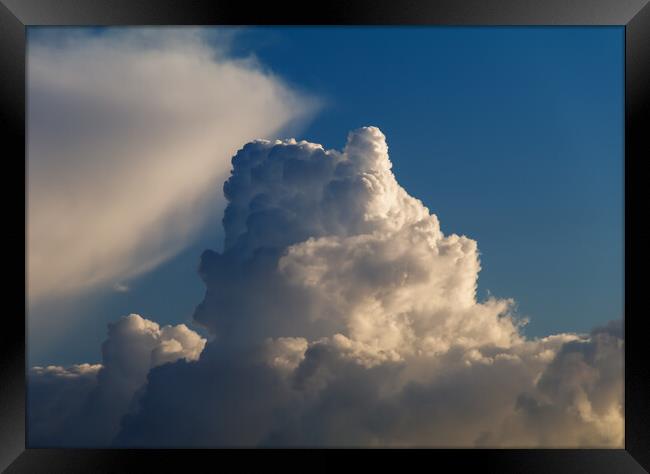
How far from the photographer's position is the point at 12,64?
4594 mm

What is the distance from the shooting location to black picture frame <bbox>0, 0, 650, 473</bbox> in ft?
14.9

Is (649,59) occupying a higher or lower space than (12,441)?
higher

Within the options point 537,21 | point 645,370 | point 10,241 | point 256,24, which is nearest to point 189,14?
point 256,24

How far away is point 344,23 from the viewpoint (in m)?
4.60

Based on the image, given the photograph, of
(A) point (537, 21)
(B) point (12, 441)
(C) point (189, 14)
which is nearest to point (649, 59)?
(A) point (537, 21)

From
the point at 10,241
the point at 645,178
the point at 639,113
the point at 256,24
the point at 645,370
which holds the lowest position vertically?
the point at 645,370

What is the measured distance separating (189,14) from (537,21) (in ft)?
9.24

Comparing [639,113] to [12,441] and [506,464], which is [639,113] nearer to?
[506,464]

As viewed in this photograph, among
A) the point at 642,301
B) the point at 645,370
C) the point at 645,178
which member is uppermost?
the point at 645,178

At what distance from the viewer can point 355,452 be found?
15.0 feet

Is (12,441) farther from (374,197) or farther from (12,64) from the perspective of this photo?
(374,197)

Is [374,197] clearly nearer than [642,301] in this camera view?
No

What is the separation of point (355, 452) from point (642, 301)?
2584 millimetres

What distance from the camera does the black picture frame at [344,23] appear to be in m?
4.53
